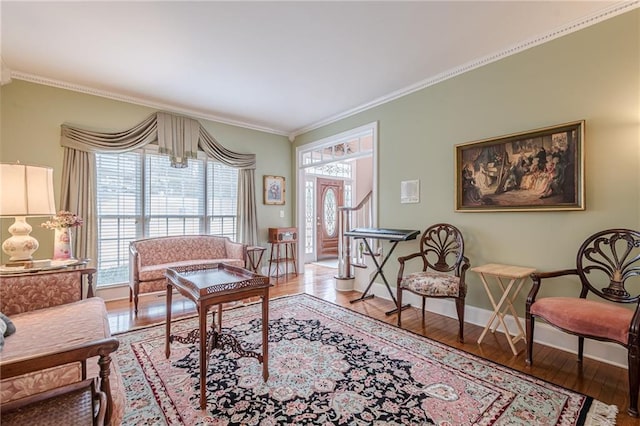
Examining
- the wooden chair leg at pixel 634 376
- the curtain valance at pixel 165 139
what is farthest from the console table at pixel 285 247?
the wooden chair leg at pixel 634 376

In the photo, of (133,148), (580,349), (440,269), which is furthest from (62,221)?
(580,349)

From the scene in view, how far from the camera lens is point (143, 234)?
4297 millimetres

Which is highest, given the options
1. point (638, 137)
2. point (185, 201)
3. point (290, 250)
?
point (638, 137)

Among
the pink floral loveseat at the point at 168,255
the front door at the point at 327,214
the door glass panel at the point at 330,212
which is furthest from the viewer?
the door glass panel at the point at 330,212

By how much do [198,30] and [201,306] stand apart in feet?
7.80

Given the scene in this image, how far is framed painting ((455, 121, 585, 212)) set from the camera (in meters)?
2.49

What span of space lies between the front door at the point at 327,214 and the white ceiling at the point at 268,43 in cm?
337

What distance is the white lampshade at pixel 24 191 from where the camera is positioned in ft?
7.09

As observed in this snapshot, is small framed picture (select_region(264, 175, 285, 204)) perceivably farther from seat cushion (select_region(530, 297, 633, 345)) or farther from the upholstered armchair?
seat cushion (select_region(530, 297, 633, 345))

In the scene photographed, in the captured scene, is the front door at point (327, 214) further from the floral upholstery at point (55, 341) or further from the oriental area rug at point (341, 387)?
the floral upholstery at point (55, 341)

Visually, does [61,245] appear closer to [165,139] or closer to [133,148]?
[133,148]

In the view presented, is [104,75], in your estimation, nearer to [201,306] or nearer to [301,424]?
[201,306]

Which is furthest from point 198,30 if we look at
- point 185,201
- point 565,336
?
point 565,336

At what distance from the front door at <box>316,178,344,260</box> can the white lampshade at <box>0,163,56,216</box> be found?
528cm
